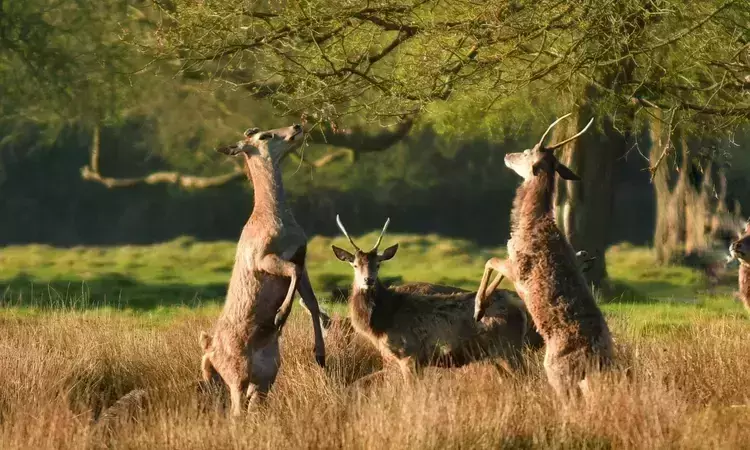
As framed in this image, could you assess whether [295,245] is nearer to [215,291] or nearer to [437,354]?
[437,354]

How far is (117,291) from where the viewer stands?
24.7 meters

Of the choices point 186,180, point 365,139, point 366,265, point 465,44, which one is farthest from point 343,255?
point 186,180

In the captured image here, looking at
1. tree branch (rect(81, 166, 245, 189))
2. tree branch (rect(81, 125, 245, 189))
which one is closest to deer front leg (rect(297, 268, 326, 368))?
tree branch (rect(81, 125, 245, 189))

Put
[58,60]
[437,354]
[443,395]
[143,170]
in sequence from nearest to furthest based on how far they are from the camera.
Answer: [443,395] < [437,354] < [58,60] < [143,170]

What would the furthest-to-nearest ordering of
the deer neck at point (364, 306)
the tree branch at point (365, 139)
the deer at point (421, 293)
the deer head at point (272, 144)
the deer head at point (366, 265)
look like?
the tree branch at point (365, 139)
the deer at point (421, 293)
the deer neck at point (364, 306)
the deer head at point (366, 265)
the deer head at point (272, 144)

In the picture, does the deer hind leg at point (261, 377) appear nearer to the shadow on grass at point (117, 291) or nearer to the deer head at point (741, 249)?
the deer head at point (741, 249)

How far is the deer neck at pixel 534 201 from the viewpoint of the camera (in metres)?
8.80

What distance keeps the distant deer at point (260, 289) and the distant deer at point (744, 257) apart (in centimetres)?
532

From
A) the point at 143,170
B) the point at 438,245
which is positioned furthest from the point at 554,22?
the point at 143,170

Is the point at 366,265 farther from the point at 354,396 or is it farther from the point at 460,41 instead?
the point at 460,41

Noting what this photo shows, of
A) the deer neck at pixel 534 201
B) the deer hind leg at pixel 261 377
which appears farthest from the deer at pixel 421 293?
the deer hind leg at pixel 261 377

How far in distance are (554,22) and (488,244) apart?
37.8 metres

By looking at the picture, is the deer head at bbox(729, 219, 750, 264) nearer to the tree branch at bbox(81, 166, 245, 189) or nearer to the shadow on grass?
the shadow on grass

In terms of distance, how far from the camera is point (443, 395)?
841 centimetres
